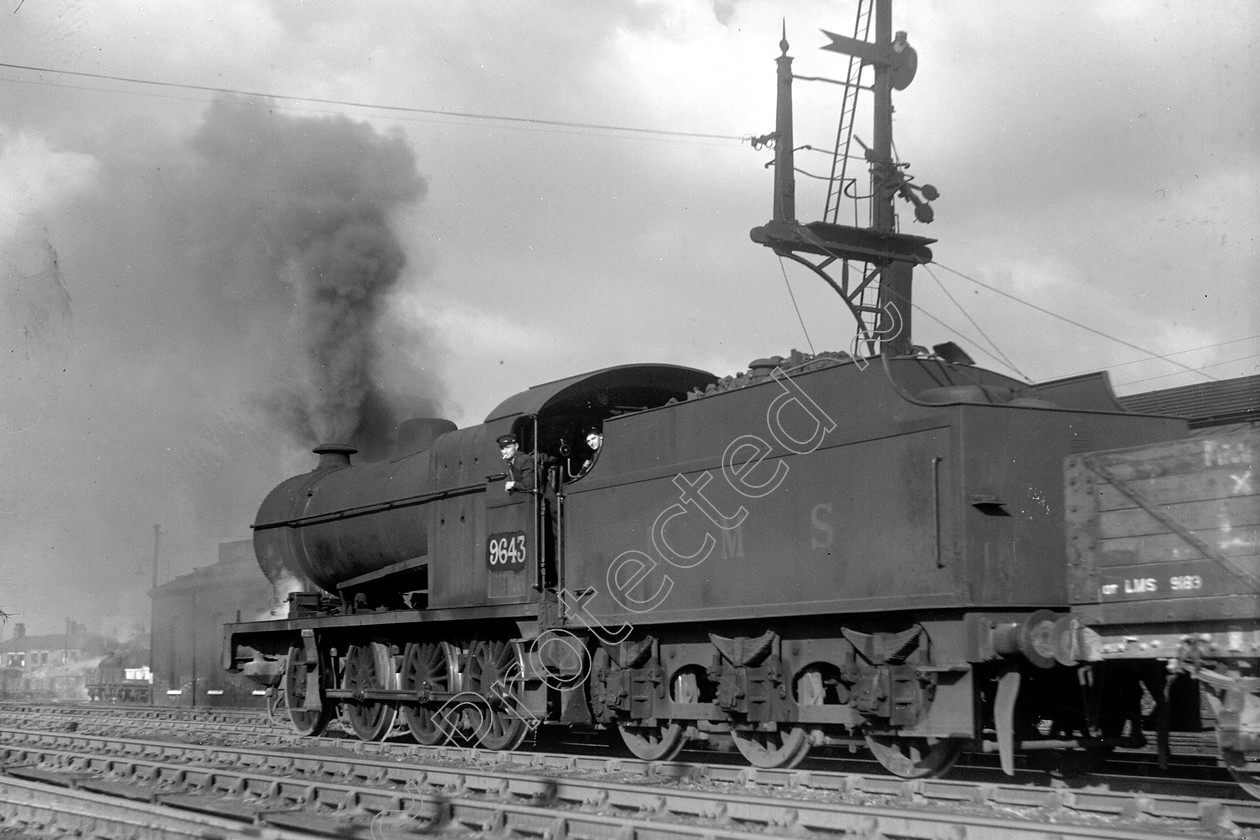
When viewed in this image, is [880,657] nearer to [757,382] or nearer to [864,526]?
[864,526]

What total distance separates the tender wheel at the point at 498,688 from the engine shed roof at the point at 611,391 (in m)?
2.27

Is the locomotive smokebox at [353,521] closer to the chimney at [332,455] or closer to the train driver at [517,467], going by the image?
the chimney at [332,455]

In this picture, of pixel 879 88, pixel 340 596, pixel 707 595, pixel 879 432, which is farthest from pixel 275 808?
pixel 879 88

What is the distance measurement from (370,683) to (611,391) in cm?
465

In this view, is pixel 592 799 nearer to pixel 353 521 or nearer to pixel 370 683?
pixel 370 683

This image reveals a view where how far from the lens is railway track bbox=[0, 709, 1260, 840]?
7.19 metres

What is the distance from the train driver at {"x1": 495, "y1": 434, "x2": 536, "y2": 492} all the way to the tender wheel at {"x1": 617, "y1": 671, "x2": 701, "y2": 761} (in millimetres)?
2303

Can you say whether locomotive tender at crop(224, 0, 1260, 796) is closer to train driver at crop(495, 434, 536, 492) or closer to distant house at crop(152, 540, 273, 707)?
train driver at crop(495, 434, 536, 492)

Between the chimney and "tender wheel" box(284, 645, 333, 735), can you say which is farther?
the chimney

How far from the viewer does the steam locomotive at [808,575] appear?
310 inches

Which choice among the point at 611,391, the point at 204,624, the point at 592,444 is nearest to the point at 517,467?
the point at 592,444

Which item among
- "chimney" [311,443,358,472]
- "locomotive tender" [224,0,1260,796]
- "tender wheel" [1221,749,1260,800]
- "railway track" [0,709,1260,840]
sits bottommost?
"railway track" [0,709,1260,840]

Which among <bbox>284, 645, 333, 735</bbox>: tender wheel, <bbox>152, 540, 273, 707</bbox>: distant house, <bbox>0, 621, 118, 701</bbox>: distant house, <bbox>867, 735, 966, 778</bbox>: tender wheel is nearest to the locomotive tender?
<bbox>867, 735, 966, 778</bbox>: tender wheel

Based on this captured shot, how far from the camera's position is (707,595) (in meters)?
10.1
